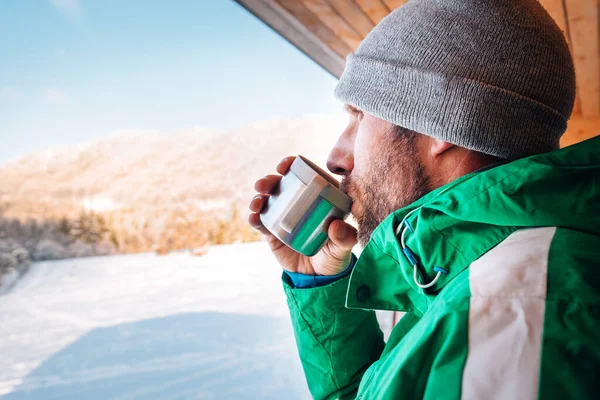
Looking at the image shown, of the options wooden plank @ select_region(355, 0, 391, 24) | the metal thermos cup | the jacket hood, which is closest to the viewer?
the jacket hood

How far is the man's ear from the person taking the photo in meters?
0.77

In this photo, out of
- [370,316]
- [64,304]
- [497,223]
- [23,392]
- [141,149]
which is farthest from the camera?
[141,149]

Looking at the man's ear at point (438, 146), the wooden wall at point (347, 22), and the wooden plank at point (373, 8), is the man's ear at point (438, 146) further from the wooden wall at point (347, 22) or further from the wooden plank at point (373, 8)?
the wooden plank at point (373, 8)

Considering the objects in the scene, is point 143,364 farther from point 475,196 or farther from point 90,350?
point 475,196

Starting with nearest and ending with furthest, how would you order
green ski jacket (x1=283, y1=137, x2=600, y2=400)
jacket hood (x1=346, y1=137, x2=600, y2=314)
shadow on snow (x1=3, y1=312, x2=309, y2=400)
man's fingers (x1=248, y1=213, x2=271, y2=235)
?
green ski jacket (x1=283, y1=137, x2=600, y2=400), jacket hood (x1=346, y1=137, x2=600, y2=314), man's fingers (x1=248, y1=213, x2=271, y2=235), shadow on snow (x1=3, y1=312, x2=309, y2=400)

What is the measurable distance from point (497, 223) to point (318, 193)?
14.7 inches

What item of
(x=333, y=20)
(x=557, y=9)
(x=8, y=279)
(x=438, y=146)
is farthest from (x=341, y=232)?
(x=557, y=9)

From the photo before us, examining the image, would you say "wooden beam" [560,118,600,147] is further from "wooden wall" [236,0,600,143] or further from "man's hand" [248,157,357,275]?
"man's hand" [248,157,357,275]

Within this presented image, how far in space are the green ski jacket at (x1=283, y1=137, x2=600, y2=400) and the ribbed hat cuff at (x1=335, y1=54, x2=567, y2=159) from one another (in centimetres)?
17

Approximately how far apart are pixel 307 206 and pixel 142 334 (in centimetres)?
158

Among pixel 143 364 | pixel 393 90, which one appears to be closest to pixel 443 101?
pixel 393 90

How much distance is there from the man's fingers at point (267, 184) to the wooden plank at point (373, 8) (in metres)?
1.43

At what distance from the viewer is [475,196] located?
54cm

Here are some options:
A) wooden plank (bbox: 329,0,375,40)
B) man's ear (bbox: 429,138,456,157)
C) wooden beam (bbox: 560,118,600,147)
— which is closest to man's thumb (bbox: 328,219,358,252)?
man's ear (bbox: 429,138,456,157)
